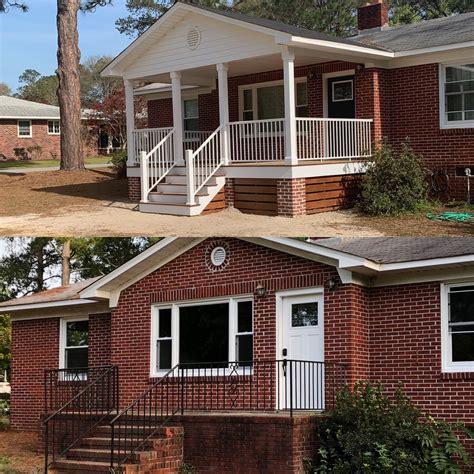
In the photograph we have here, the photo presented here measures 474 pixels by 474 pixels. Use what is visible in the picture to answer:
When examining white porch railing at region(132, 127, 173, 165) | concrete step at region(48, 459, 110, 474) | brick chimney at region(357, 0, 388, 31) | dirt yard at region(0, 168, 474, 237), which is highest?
brick chimney at region(357, 0, 388, 31)

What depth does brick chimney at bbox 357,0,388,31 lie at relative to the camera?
23.7 meters

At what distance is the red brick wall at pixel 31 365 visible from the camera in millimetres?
18188

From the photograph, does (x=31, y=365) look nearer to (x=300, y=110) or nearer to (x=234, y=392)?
(x=234, y=392)

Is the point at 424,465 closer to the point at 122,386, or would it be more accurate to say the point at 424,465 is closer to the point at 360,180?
the point at 122,386

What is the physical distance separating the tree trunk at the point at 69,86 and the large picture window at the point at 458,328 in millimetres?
15382

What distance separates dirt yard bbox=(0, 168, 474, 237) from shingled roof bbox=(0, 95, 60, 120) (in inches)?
995

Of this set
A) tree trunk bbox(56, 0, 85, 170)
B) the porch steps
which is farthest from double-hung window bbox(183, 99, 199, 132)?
the porch steps

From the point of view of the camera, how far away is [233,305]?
1398 cm

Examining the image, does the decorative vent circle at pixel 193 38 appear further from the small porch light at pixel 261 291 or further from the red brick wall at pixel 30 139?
the red brick wall at pixel 30 139

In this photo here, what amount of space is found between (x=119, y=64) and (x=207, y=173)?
486 cm

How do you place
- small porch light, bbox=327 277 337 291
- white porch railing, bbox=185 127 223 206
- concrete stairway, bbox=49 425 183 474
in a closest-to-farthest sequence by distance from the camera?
concrete stairway, bbox=49 425 183 474
small porch light, bbox=327 277 337 291
white porch railing, bbox=185 127 223 206

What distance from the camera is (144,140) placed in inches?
783

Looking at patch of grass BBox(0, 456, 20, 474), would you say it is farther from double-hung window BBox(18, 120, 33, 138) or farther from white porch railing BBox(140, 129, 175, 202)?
double-hung window BBox(18, 120, 33, 138)

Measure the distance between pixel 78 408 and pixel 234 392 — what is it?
12.6 ft
